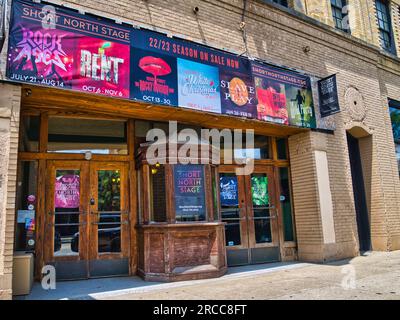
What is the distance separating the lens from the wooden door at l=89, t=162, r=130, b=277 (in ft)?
23.4

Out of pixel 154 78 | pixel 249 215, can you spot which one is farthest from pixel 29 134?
pixel 249 215

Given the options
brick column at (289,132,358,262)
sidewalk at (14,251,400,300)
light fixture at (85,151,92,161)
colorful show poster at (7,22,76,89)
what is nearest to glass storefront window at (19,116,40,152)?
light fixture at (85,151,92,161)

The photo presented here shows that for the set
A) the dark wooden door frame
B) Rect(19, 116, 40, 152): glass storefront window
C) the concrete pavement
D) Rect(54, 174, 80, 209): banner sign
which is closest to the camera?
the concrete pavement

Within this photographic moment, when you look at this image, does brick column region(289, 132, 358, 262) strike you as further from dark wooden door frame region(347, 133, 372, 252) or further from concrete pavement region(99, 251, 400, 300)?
dark wooden door frame region(347, 133, 372, 252)

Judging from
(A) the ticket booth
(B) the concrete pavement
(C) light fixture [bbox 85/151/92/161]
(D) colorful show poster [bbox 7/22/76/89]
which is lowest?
(B) the concrete pavement

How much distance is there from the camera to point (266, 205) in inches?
362

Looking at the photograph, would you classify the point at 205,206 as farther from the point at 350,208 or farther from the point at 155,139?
the point at 350,208

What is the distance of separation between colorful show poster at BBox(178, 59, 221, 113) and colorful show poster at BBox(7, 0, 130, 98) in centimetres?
110

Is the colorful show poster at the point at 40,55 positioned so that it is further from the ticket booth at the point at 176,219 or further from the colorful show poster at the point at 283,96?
the colorful show poster at the point at 283,96

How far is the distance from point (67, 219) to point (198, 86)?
3.51 meters

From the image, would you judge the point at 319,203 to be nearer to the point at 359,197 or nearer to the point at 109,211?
the point at 359,197

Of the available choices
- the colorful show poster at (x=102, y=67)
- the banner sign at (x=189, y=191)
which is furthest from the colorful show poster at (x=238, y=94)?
the colorful show poster at (x=102, y=67)

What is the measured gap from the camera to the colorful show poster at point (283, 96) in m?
8.20

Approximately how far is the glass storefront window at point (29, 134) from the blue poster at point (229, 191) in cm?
403
